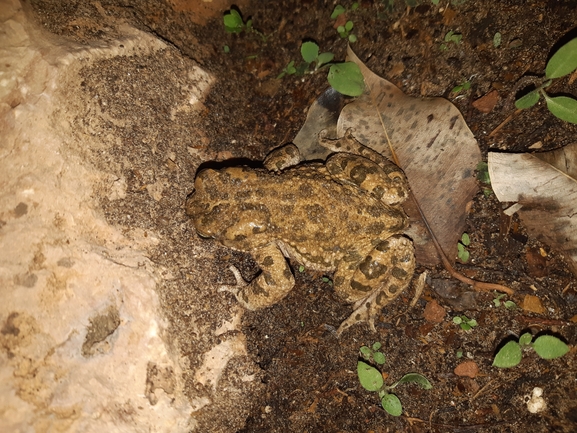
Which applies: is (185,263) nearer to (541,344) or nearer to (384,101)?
(384,101)

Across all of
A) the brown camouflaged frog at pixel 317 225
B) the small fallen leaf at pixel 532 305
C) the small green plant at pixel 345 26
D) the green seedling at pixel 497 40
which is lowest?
the small fallen leaf at pixel 532 305

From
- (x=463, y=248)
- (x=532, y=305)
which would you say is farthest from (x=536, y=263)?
(x=463, y=248)

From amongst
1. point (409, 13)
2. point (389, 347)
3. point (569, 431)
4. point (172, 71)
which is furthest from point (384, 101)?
point (569, 431)

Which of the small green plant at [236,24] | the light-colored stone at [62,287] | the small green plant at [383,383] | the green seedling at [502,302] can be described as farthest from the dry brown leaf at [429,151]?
the light-colored stone at [62,287]

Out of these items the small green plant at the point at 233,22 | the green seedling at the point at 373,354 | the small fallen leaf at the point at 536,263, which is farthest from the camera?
the small green plant at the point at 233,22

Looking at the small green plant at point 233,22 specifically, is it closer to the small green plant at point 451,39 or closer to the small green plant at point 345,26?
the small green plant at point 345,26

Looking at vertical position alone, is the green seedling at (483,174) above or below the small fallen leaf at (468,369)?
above

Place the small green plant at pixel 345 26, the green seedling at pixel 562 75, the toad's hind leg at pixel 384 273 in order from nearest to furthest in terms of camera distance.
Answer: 1. the green seedling at pixel 562 75
2. the toad's hind leg at pixel 384 273
3. the small green plant at pixel 345 26
